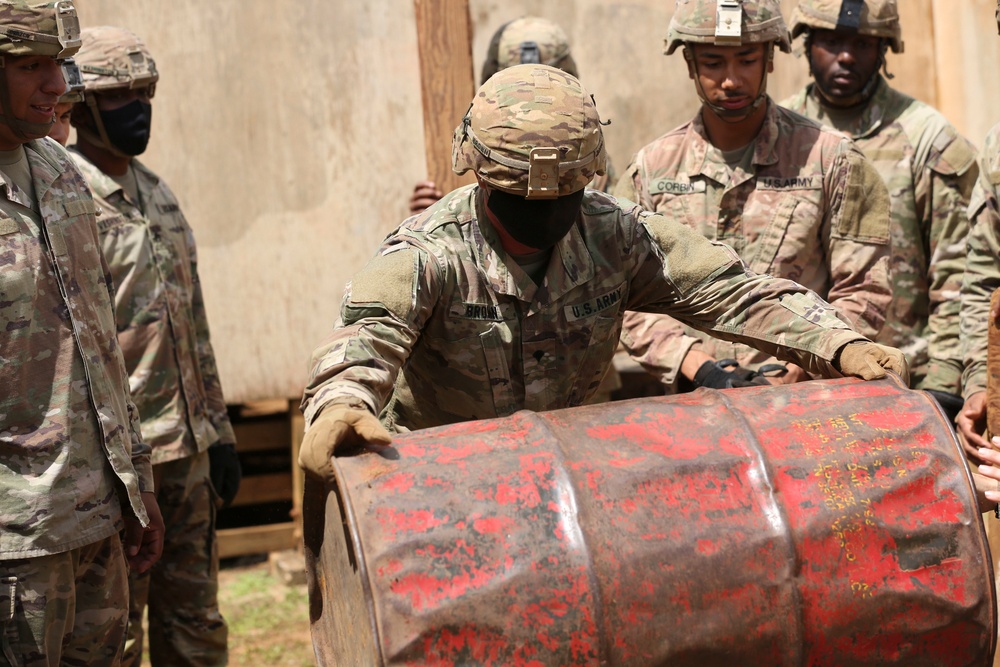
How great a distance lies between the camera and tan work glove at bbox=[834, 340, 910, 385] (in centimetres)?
296

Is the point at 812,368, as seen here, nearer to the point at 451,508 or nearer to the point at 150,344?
the point at 451,508

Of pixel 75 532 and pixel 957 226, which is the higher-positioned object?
pixel 957 226

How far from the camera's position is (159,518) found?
3.73 m

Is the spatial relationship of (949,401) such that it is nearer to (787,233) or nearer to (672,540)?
(787,233)

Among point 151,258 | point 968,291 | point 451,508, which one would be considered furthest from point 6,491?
point 968,291

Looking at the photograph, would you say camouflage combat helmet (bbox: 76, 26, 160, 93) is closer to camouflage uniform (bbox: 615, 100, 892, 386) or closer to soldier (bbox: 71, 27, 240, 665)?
soldier (bbox: 71, 27, 240, 665)

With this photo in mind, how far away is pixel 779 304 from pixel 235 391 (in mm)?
3696

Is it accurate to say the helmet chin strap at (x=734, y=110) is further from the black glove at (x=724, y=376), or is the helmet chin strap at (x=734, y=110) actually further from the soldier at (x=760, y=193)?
the black glove at (x=724, y=376)

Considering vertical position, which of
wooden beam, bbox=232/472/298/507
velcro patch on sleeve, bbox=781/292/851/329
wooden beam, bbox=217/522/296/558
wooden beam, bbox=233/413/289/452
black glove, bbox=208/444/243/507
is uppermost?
velcro patch on sleeve, bbox=781/292/851/329

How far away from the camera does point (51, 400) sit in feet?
10.8

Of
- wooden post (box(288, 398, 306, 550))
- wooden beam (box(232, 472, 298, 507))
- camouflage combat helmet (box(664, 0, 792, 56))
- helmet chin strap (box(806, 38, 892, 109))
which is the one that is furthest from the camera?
wooden beam (box(232, 472, 298, 507))

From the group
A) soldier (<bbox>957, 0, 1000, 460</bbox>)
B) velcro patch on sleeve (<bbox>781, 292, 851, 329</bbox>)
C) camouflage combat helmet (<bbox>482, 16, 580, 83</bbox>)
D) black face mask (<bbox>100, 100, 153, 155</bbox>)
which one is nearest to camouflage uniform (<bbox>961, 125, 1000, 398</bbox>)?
soldier (<bbox>957, 0, 1000, 460</bbox>)

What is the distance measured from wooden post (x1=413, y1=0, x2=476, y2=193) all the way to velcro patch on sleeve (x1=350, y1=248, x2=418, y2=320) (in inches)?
112

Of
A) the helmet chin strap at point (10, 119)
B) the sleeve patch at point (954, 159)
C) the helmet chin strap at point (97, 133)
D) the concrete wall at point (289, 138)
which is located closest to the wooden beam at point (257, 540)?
the concrete wall at point (289, 138)
